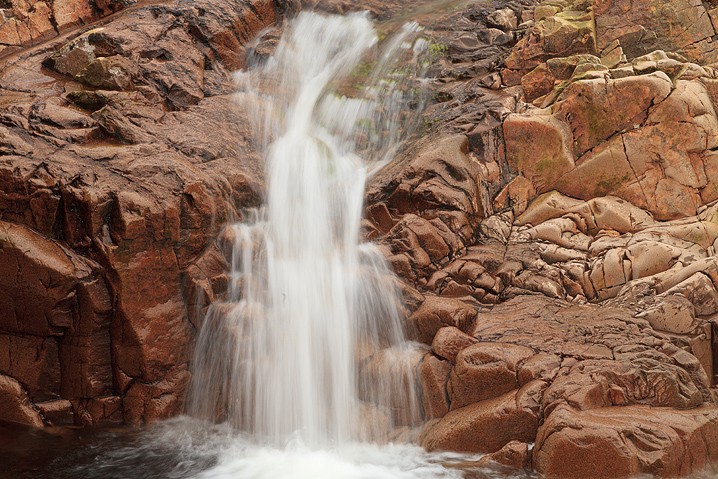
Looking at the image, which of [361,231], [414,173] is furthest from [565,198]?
[361,231]

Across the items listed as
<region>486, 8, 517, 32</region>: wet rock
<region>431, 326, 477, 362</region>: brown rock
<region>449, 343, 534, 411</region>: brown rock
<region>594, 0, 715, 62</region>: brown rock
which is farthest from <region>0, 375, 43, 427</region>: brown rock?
<region>486, 8, 517, 32</region>: wet rock

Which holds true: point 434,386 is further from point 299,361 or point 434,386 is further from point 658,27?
point 658,27

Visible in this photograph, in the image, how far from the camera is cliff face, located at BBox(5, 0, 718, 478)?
6.42m

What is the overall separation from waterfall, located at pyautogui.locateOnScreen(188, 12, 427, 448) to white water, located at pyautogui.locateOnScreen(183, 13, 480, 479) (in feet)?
0.05

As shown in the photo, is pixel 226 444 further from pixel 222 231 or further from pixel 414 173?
pixel 414 173

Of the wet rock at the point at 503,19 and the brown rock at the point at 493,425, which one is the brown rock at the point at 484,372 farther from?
the wet rock at the point at 503,19

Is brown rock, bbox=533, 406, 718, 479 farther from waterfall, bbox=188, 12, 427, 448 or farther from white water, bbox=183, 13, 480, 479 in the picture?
waterfall, bbox=188, 12, 427, 448

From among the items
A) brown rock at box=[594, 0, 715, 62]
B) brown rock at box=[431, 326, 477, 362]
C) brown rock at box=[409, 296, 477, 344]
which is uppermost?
brown rock at box=[594, 0, 715, 62]

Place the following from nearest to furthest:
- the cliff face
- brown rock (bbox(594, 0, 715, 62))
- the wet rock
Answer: the cliff face, brown rock (bbox(594, 0, 715, 62)), the wet rock

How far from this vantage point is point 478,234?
8.62 m

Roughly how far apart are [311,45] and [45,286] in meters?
8.03

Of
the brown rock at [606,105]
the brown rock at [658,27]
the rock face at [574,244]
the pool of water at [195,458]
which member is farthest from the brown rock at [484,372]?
the brown rock at [658,27]

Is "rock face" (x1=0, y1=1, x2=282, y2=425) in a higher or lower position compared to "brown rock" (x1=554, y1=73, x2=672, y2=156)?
lower

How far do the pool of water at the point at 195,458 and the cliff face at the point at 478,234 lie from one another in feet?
0.84
